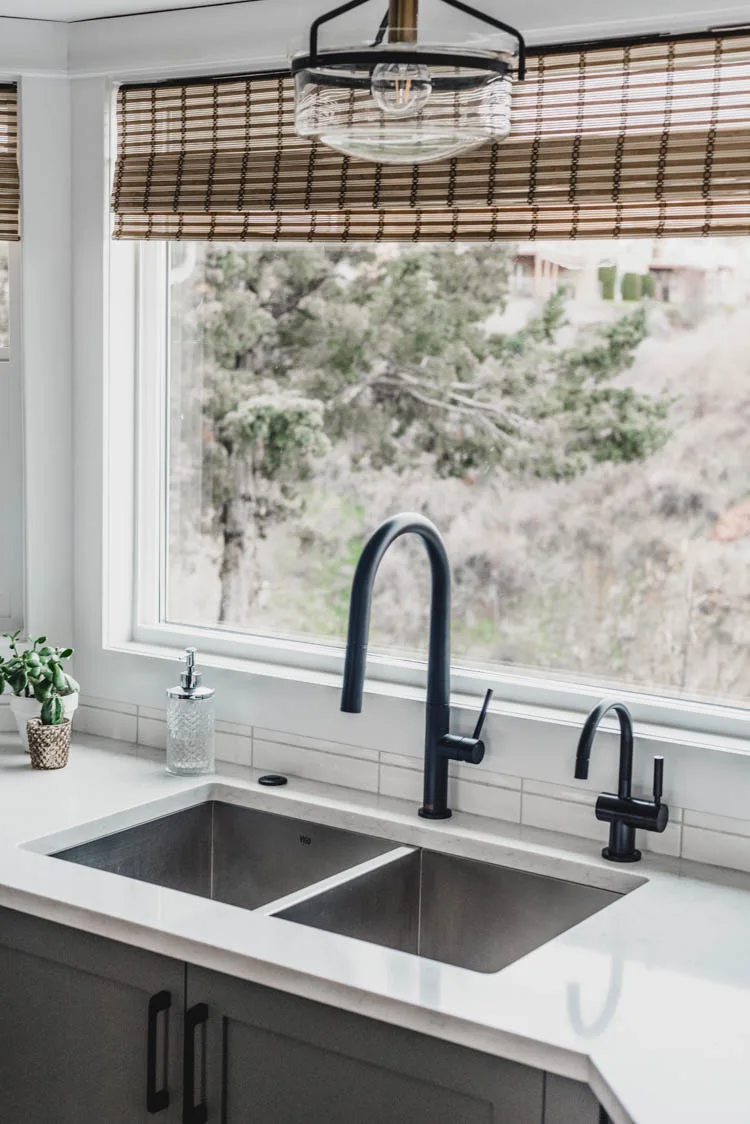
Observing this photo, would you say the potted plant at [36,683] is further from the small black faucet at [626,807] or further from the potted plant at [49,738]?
the small black faucet at [626,807]

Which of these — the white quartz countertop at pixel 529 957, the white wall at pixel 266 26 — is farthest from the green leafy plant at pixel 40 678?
the white wall at pixel 266 26

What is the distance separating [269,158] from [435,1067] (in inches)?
68.8

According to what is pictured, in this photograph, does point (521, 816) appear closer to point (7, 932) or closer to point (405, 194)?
point (7, 932)

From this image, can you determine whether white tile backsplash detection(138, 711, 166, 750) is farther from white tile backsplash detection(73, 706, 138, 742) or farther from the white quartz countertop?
the white quartz countertop

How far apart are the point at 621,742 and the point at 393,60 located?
1.22 metres

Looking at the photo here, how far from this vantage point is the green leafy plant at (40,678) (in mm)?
2670

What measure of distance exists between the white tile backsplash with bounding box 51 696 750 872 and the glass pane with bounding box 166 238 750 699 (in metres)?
0.26

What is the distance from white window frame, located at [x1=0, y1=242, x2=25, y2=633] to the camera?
9.61 feet

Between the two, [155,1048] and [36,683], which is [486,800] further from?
[36,683]

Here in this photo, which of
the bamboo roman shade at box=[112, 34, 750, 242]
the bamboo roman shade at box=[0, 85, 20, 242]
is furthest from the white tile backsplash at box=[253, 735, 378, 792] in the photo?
the bamboo roman shade at box=[0, 85, 20, 242]

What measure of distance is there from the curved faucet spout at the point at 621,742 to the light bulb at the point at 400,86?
1049 millimetres

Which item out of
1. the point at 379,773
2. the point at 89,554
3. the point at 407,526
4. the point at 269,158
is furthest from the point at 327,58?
the point at 89,554

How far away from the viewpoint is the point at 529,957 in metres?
1.77

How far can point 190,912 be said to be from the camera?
1.88m
